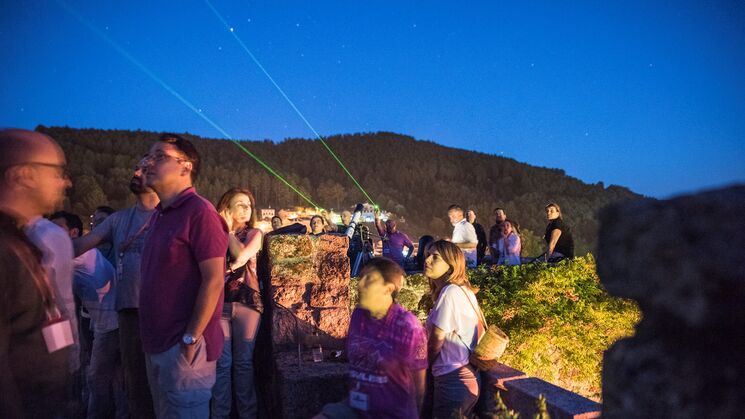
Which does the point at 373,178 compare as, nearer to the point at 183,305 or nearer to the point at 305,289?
the point at 305,289

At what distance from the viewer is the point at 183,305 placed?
2531mm

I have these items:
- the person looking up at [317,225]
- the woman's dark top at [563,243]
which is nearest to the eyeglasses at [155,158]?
the person looking up at [317,225]

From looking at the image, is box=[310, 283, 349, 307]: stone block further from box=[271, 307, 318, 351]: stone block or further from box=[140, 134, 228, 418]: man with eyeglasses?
box=[140, 134, 228, 418]: man with eyeglasses

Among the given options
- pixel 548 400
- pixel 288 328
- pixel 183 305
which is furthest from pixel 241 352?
pixel 548 400

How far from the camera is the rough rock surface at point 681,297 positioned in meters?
0.72

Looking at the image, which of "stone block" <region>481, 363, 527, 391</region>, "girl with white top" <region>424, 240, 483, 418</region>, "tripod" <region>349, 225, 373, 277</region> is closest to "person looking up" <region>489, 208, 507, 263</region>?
"tripod" <region>349, 225, 373, 277</region>

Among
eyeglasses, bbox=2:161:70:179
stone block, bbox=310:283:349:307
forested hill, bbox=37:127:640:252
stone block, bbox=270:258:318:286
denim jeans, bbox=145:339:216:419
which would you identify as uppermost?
forested hill, bbox=37:127:640:252

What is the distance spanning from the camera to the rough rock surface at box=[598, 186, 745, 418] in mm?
720

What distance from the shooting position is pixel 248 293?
3842mm

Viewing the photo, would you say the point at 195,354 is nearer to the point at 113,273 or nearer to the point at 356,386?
the point at 356,386

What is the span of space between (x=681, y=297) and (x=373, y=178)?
121ft

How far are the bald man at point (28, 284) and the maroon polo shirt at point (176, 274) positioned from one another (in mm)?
671

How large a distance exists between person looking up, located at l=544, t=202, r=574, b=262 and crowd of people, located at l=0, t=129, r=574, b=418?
15.2ft

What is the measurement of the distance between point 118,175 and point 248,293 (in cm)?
2482
